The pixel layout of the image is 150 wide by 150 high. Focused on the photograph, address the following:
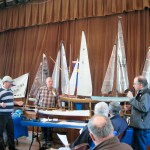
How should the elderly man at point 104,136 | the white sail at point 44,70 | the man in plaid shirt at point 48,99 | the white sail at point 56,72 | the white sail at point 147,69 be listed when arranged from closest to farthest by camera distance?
1. the elderly man at point 104,136
2. the white sail at point 147,69
3. the man in plaid shirt at point 48,99
4. the white sail at point 56,72
5. the white sail at point 44,70

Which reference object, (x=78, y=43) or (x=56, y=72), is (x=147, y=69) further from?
(x=56, y=72)

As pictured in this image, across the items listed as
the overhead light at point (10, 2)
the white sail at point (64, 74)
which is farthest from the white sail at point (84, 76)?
the overhead light at point (10, 2)

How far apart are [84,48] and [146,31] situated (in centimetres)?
148

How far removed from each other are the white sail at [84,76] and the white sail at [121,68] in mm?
721

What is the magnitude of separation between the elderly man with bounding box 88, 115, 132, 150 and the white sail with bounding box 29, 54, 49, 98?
4519 mm

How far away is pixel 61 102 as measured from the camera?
529cm

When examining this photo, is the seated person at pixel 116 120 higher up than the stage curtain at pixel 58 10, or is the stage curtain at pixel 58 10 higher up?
the stage curtain at pixel 58 10

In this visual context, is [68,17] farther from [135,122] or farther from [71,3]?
[135,122]

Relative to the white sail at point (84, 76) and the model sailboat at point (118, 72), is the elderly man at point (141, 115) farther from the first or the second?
the white sail at point (84, 76)

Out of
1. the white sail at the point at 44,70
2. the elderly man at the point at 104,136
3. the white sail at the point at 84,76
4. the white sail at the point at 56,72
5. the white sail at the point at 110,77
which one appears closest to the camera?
the elderly man at the point at 104,136

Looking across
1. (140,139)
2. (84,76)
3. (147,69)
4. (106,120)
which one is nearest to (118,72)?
(147,69)

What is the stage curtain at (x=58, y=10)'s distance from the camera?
5.25m

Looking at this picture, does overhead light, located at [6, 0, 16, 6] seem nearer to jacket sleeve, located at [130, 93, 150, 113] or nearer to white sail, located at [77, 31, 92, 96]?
white sail, located at [77, 31, 92, 96]

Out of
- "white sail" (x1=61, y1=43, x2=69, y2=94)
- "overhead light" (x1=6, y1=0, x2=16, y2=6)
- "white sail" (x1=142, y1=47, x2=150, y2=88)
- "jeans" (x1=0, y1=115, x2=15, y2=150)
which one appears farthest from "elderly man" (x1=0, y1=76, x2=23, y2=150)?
"overhead light" (x1=6, y1=0, x2=16, y2=6)
